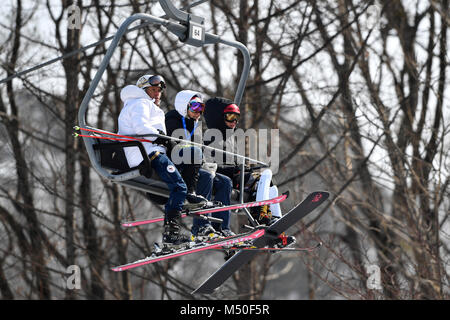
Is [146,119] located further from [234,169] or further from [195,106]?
[234,169]

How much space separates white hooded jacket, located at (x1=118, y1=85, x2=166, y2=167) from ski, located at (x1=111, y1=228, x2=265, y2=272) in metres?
0.80

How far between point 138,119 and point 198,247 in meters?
1.18

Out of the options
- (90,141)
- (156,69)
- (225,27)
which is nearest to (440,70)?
(225,27)

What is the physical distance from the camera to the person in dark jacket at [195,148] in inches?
264

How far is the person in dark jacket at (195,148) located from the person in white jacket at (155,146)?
0.22 m

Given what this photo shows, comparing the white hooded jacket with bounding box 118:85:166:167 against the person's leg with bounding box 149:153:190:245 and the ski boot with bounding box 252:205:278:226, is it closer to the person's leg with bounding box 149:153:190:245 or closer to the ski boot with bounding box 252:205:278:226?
the person's leg with bounding box 149:153:190:245

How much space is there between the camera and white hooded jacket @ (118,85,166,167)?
21.0 ft

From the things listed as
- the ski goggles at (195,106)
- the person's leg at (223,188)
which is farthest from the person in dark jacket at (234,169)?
the ski goggles at (195,106)

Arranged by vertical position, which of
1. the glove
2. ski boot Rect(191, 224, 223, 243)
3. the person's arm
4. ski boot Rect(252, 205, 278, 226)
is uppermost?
the person's arm

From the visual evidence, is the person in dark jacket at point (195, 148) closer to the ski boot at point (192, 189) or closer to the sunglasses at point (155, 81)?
the ski boot at point (192, 189)

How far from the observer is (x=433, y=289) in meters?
12.9

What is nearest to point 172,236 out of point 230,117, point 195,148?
point 195,148

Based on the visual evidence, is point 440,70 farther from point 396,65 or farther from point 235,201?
point 235,201

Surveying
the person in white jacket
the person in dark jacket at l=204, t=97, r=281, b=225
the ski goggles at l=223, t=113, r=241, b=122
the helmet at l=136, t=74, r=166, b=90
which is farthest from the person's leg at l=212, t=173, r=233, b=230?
the helmet at l=136, t=74, r=166, b=90
